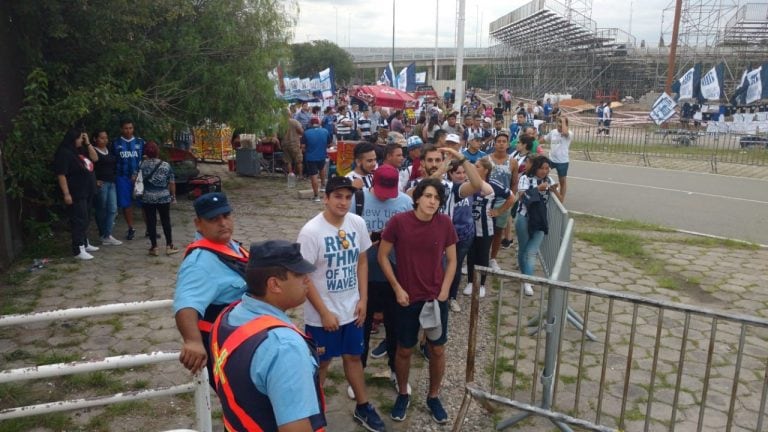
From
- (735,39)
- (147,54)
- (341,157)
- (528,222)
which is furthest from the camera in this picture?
(735,39)

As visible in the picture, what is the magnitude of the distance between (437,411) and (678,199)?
10.9 m

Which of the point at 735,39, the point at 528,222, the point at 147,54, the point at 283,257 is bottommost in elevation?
the point at 528,222

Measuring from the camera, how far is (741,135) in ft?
69.2

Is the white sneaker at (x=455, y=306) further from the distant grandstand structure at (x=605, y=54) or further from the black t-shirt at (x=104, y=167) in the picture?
the distant grandstand structure at (x=605, y=54)

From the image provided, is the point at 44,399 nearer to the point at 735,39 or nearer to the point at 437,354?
the point at 437,354

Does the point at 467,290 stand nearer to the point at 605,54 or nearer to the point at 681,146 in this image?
the point at 681,146

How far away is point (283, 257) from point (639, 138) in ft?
79.0

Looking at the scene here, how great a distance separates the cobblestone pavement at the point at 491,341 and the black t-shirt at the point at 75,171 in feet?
3.14

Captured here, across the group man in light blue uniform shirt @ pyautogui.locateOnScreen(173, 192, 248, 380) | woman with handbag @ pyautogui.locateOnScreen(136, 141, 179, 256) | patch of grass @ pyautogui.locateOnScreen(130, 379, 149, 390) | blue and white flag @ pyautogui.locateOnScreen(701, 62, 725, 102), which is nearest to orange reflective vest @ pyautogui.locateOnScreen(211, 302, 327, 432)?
man in light blue uniform shirt @ pyautogui.locateOnScreen(173, 192, 248, 380)

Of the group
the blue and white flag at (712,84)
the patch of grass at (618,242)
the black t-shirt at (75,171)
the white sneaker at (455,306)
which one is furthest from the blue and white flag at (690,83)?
the black t-shirt at (75,171)

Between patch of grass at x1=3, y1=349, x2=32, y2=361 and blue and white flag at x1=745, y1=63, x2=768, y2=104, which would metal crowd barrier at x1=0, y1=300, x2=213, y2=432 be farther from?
blue and white flag at x1=745, y1=63, x2=768, y2=104

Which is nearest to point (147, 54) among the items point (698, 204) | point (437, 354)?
point (437, 354)

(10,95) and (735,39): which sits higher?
(735,39)

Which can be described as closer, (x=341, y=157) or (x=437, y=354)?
(x=437, y=354)
